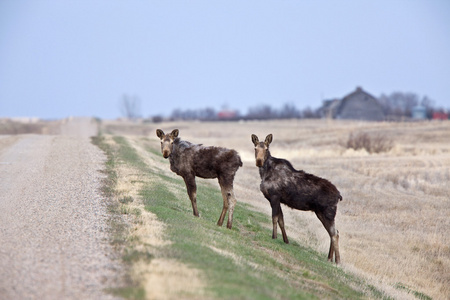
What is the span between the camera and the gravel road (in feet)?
28.2

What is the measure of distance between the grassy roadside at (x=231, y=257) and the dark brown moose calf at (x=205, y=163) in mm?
919

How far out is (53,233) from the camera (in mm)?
11797

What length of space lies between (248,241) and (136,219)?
3.29 metres

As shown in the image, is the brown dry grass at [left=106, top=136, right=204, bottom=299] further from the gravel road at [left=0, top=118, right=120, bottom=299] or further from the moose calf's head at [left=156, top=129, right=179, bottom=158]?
the moose calf's head at [left=156, top=129, right=179, bottom=158]

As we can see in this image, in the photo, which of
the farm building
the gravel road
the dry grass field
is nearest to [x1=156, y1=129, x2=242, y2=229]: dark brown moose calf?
the gravel road

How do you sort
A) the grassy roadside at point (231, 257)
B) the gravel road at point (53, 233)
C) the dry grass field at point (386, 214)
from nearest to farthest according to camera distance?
the gravel road at point (53, 233) < the grassy roadside at point (231, 257) < the dry grass field at point (386, 214)

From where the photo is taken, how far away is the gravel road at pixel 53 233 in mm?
8609

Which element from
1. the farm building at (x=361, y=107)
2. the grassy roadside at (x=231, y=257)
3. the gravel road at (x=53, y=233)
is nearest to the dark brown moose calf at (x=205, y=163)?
the grassy roadside at (x=231, y=257)

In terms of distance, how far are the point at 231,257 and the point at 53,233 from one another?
150 inches

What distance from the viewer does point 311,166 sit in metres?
41.9

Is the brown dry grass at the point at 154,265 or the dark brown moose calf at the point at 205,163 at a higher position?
the dark brown moose calf at the point at 205,163

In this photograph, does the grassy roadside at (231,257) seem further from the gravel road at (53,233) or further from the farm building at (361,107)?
the farm building at (361,107)

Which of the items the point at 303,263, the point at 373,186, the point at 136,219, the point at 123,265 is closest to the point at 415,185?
the point at 373,186

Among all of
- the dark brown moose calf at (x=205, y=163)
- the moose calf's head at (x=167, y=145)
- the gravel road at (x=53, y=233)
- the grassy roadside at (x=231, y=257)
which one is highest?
the moose calf's head at (x=167, y=145)
